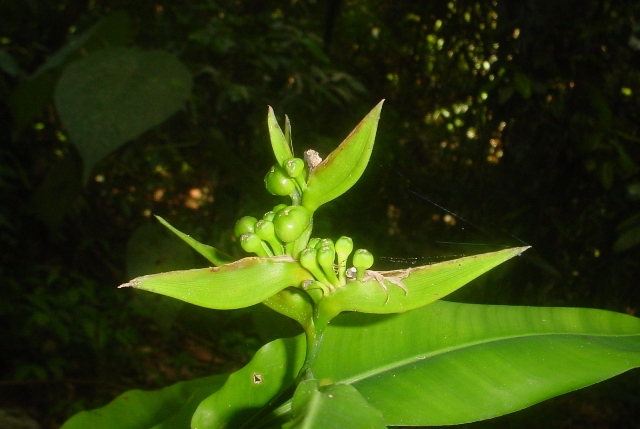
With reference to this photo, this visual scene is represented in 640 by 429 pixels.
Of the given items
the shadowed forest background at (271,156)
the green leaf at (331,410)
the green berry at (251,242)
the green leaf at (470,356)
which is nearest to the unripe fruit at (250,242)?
the green berry at (251,242)

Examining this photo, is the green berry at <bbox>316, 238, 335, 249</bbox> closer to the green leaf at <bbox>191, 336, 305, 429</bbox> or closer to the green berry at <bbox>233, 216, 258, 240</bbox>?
the green berry at <bbox>233, 216, 258, 240</bbox>

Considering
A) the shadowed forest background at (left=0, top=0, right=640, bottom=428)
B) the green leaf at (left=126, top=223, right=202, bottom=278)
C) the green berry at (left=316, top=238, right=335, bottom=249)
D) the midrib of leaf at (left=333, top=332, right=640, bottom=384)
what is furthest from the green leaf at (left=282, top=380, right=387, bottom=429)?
the green leaf at (left=126, top=223, right=202, bottom=278)

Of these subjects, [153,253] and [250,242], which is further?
[153,253]

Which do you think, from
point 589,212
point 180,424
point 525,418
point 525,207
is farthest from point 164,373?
point 180,424

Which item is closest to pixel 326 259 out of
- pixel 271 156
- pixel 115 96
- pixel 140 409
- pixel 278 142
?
pixel 278 142

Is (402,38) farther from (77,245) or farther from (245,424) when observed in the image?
(245,424)

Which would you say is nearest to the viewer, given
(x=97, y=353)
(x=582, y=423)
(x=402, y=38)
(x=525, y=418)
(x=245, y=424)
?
(x=245, y=424)

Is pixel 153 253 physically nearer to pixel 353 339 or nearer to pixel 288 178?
pixel 353 339
